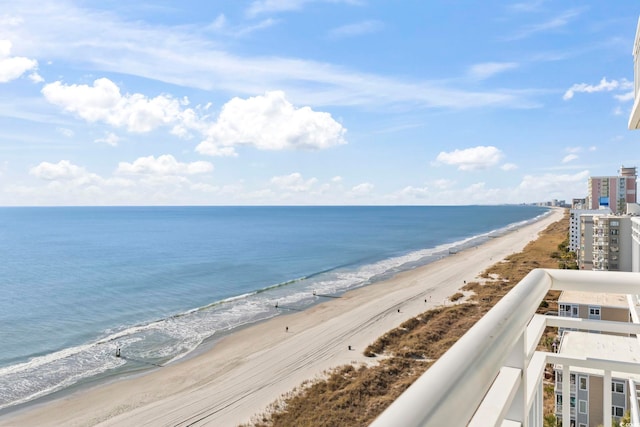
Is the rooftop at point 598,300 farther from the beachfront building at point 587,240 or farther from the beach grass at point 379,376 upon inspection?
the beachfront building at point 587,240

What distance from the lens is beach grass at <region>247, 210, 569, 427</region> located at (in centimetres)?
1520

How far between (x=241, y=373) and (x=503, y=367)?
796 inches

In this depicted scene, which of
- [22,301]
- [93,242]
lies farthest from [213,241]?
[22,301]

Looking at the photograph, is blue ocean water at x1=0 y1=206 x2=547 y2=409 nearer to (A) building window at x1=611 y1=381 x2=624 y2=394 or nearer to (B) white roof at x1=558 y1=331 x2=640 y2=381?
(A) building window at x1=611 y1=381 x2=624 y2=394

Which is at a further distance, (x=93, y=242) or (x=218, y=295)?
(x=93, y=242)

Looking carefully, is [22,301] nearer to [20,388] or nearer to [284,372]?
[20,388]

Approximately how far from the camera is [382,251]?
60.3m

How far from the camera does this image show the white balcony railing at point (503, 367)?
2.13ft

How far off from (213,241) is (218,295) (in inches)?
1687

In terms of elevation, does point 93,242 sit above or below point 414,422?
below

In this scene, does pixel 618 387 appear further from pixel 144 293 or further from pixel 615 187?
pixel 615 187

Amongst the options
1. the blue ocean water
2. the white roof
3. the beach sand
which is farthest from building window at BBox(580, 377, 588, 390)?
the blue ocean water

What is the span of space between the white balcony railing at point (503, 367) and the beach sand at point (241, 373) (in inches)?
629

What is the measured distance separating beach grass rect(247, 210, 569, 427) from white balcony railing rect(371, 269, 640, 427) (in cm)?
877
